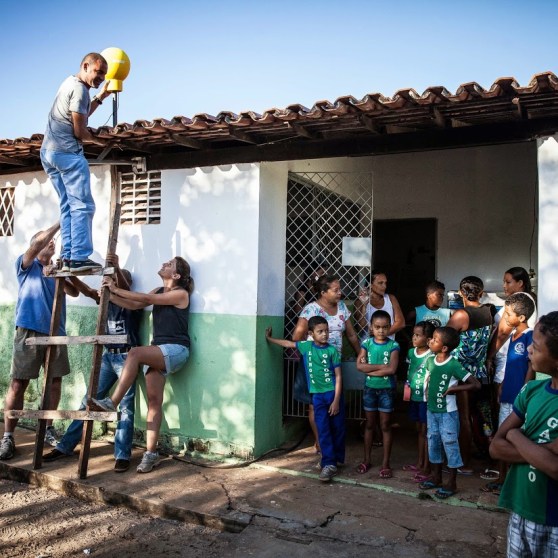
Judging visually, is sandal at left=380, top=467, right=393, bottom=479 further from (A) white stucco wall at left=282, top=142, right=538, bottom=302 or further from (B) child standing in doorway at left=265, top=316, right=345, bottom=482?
(A) white stucco wall at left=282, top=142, right=538, bottom=302

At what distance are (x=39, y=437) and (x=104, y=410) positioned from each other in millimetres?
758

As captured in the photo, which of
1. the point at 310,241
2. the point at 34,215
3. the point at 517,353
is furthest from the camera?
the point at 34,215

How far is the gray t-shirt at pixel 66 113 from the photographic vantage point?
15.5ft

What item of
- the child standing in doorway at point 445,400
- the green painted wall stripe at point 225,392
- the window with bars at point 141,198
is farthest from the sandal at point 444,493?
the window with bars at point 141,198

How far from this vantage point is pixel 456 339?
184 inches

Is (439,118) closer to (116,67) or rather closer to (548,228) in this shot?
(548,228)

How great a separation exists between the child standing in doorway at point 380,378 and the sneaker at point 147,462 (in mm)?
1797

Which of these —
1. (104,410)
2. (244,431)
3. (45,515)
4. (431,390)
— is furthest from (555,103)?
(45,515)

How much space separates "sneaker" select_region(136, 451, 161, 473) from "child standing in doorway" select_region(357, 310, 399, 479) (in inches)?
70.7

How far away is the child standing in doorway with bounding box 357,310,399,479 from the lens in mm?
5184

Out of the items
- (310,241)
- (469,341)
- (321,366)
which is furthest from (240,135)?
(469,341)

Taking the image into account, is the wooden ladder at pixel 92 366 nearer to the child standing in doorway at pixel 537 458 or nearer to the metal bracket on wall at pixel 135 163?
the metal bracket on wall at pixel 135 163

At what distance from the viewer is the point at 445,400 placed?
15.1 ft

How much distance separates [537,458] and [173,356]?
3668 mm
